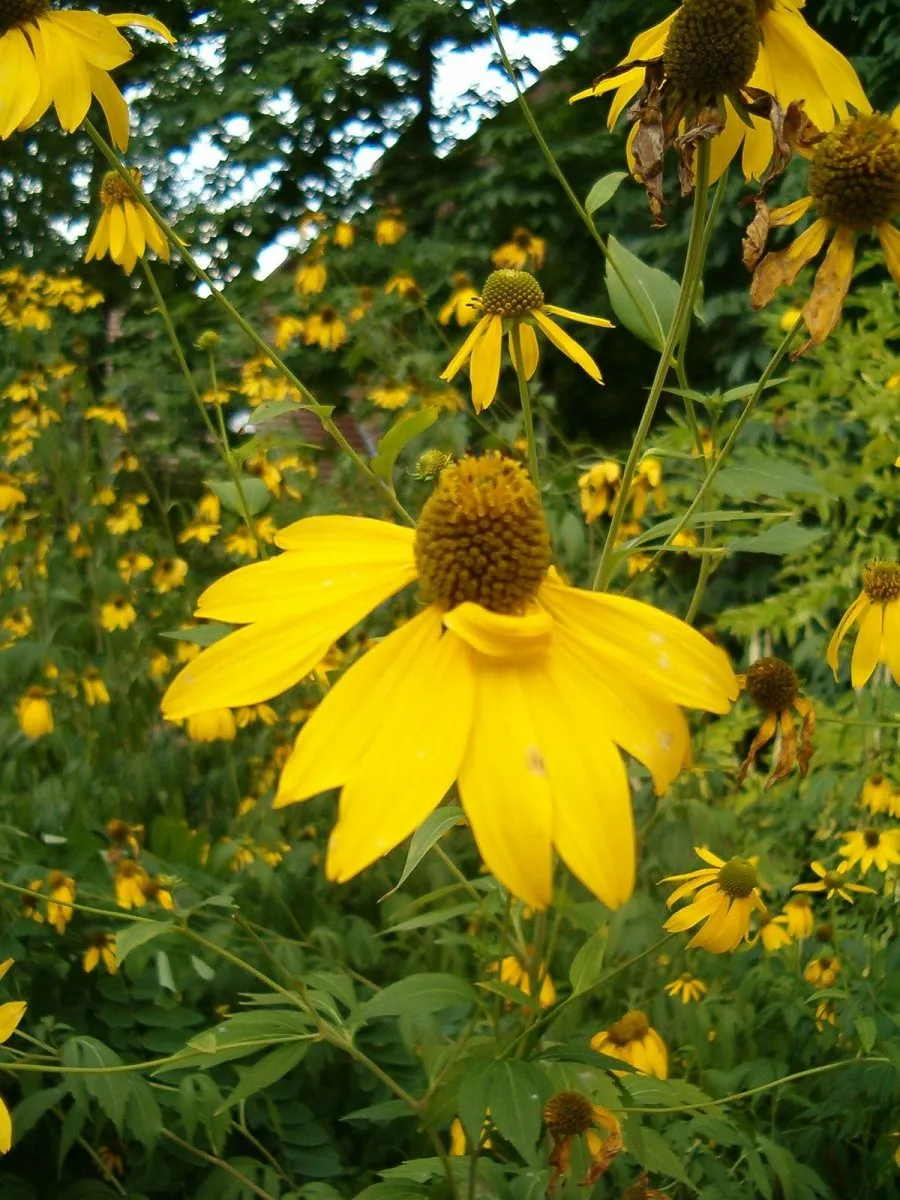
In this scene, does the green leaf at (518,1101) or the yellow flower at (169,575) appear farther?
the yellow flower at (169,575)

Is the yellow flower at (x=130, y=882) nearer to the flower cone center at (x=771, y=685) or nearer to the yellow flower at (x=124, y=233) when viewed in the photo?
the yellow flower at (x=124, y=233)

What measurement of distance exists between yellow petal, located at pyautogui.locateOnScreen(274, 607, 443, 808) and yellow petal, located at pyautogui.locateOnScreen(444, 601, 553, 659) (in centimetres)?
4

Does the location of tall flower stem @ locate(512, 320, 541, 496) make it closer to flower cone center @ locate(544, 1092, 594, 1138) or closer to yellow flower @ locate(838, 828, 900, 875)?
flower cone center @ locate(544, 1092, 594, 1138)

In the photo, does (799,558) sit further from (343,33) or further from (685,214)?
(343,33)

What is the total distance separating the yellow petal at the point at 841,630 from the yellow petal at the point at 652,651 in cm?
41

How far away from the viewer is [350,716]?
2.14 feet

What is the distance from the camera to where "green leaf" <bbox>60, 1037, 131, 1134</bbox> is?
1396 millimetres

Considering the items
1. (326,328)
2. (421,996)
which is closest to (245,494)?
(421,996)

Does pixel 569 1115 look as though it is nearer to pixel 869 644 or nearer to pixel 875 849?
pixel 869 644

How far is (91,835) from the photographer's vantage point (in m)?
2.20

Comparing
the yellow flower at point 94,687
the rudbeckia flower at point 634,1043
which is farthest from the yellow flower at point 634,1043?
the yellow flower at point 94,687

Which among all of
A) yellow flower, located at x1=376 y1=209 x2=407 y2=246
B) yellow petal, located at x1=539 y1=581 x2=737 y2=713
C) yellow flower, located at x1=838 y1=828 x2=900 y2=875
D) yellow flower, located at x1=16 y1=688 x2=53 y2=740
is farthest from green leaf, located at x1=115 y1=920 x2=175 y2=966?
yellow flower, located at x1=376 y1=209 x2=407 y2=246

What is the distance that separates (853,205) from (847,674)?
273 cm

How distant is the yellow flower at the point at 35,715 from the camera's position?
2.71 meters
